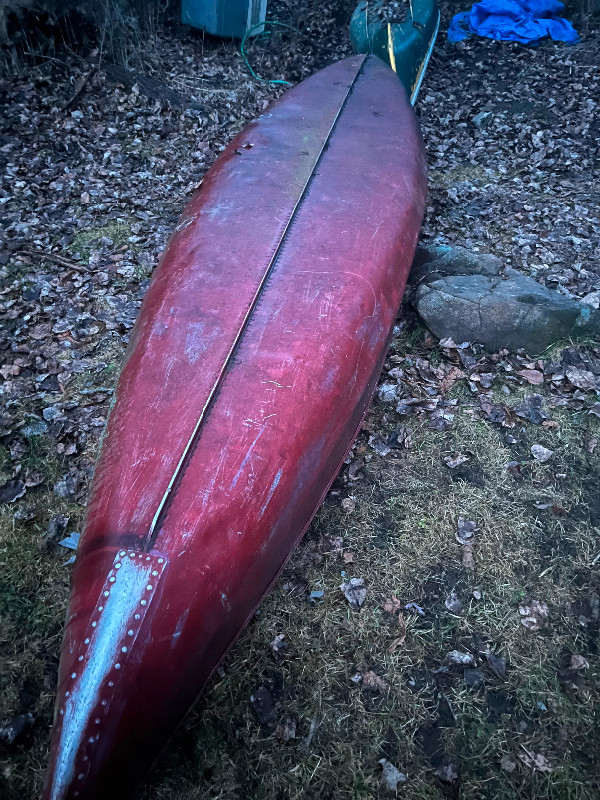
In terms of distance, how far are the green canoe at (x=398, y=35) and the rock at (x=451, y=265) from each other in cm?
281

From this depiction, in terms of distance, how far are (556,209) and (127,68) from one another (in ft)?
17.4

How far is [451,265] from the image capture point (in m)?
4.09

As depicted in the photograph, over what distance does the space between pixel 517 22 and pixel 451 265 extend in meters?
5.77

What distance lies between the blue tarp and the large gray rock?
566cm

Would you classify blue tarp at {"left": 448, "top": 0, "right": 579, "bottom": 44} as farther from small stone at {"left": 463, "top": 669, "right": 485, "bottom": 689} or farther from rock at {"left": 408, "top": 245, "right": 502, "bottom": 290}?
small stone at {"left": 463, "top": 669, "right": 485, "bottom": 689}

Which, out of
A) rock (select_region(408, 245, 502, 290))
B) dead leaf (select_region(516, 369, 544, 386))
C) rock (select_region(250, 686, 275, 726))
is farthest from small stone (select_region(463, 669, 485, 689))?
rock (select_region(408, 245, 502, 290))

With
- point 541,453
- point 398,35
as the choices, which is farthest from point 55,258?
point 398,35

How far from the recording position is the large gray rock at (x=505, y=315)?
366 cm

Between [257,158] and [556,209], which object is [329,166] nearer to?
[257,158]

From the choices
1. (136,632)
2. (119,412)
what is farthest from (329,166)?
(136,632)

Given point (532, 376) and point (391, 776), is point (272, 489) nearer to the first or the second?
point (391, 776)

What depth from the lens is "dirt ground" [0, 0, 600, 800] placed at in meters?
2.20

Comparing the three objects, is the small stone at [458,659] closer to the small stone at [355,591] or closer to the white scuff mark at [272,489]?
the small stone at [355,591]

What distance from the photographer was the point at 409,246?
369cm
